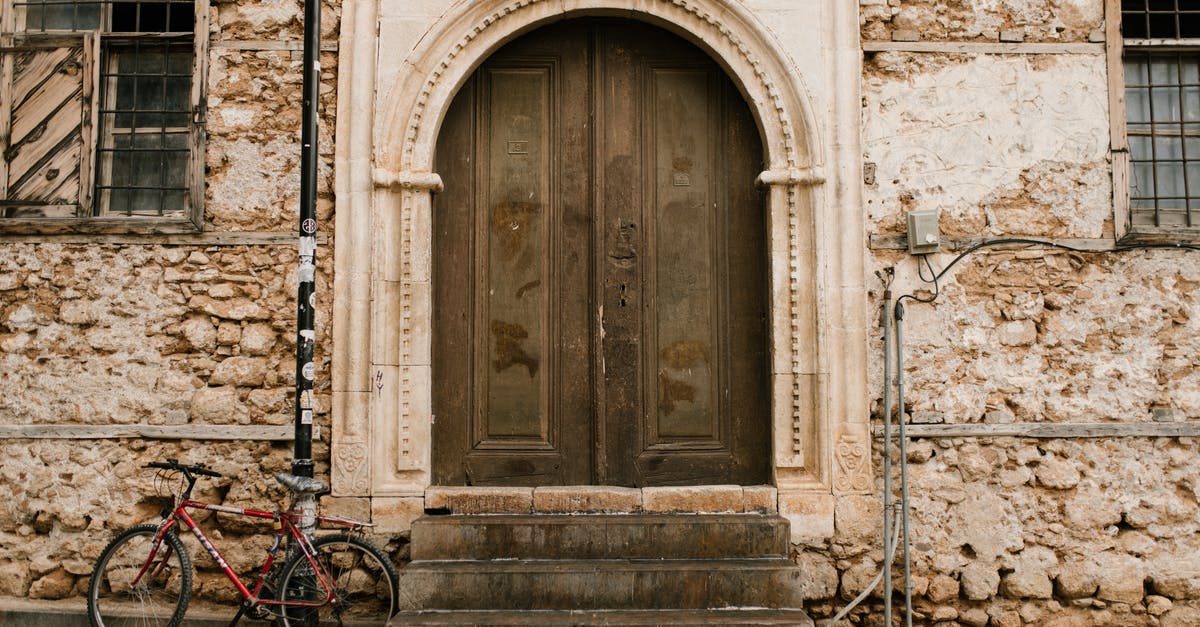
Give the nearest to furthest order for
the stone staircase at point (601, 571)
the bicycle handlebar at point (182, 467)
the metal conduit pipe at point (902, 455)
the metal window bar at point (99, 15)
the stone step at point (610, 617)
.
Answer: the stone step at point (610, 617), the stone staircase at point (601, 571), the bicycle handlebar at point (182, 467), the metal conduit pipe at point (902, 455), the metal window bar at point (99, 15)

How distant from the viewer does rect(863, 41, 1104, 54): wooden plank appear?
5461mm

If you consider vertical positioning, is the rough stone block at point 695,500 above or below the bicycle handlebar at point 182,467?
below

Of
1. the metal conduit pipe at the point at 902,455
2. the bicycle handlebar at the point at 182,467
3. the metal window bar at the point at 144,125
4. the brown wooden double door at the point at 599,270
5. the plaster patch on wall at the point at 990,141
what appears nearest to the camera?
the bicycle handlebar at the point at 182,467

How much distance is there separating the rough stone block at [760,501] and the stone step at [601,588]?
507mm

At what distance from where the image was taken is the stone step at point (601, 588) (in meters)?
4.76

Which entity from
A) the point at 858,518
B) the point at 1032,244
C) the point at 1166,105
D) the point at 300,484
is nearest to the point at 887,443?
the point at 858,518

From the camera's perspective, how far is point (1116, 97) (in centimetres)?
546

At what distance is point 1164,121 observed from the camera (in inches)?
223

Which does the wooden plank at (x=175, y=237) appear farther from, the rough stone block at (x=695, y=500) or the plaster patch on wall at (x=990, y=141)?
the plaster patch on wall at (x=990, y=141)

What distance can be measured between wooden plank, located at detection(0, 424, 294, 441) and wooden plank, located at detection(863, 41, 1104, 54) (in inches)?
175

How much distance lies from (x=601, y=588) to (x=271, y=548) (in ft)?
6.51

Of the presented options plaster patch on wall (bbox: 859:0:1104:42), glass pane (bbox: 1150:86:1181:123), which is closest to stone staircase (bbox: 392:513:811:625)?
Result: plaster patch on wall (bbox: 859:0:1104:42)

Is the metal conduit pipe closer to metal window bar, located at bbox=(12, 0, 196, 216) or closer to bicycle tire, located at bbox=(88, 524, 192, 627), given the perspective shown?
bicycle tire, located at bbox=(88, 524, 192, 627)

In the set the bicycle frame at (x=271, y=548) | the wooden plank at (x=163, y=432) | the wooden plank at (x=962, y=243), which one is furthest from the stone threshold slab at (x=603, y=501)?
the wooden plank at (x=962, y=243)
